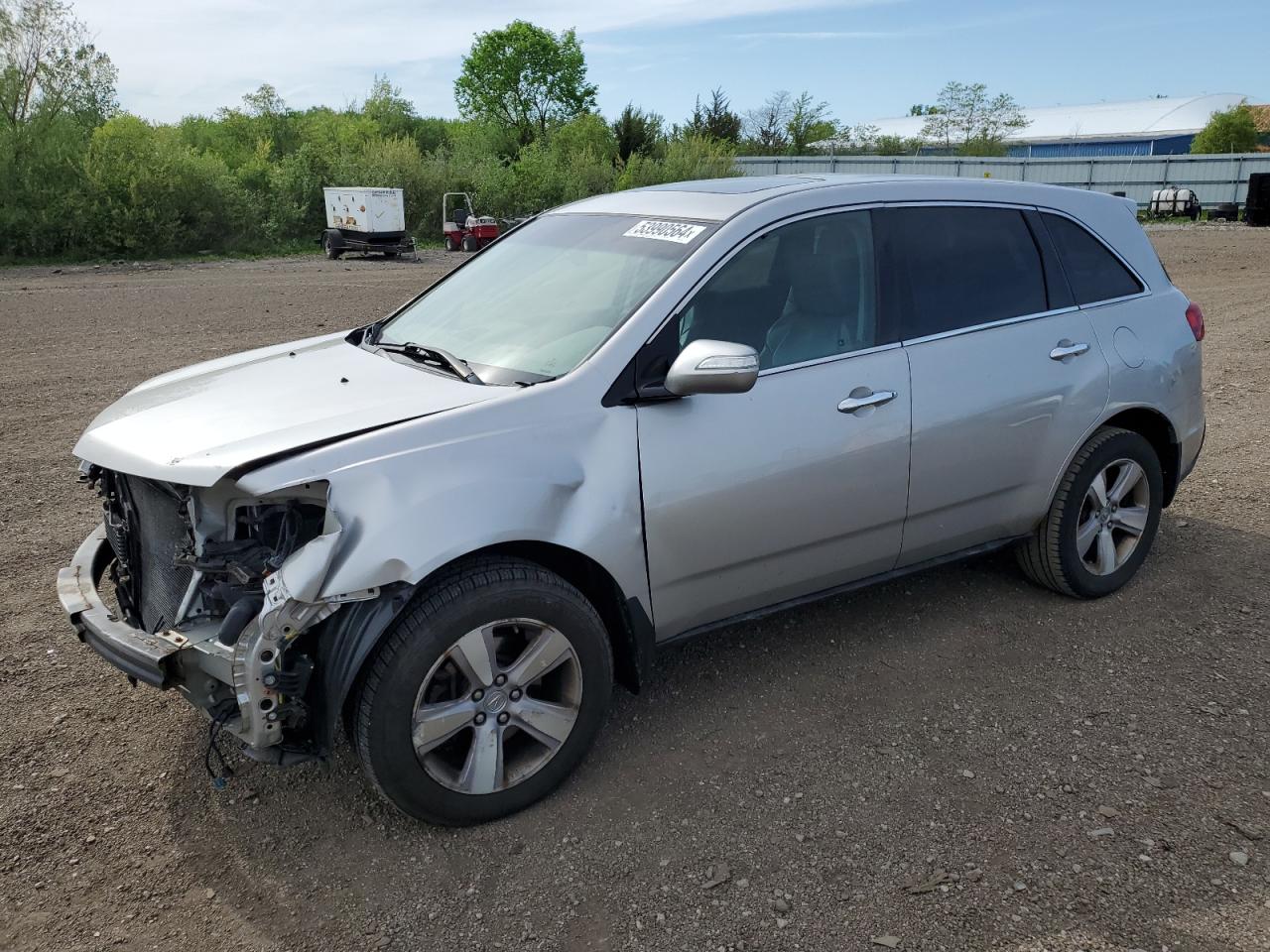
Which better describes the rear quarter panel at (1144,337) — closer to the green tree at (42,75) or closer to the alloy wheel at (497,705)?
the alloy wheel at (497,705)

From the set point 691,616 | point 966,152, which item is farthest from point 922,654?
point 966,152

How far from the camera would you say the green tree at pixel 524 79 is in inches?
2813

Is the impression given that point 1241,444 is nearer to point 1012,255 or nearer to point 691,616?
Result: point 1012,255

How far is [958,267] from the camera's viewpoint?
4055mm

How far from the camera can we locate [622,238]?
3793 millimetres

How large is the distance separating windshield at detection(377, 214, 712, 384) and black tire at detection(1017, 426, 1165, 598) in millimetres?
2013

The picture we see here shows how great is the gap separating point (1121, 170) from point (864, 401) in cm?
4944

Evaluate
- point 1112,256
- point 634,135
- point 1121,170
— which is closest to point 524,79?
point 634,135

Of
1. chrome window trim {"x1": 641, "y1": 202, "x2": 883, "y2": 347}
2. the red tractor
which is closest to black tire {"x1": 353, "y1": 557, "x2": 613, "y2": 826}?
chrome window trim {"x1": 641, "y1": 202, "x2": 883, "y2": 347}

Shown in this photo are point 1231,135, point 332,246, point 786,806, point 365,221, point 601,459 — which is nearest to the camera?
point 601,459

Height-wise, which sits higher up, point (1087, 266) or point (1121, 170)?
point (1121, 170)

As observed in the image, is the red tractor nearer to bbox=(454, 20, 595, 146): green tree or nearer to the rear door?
the rear door

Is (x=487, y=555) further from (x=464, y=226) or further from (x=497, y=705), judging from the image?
(x=464, y=226)

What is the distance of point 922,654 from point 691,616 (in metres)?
1.25
